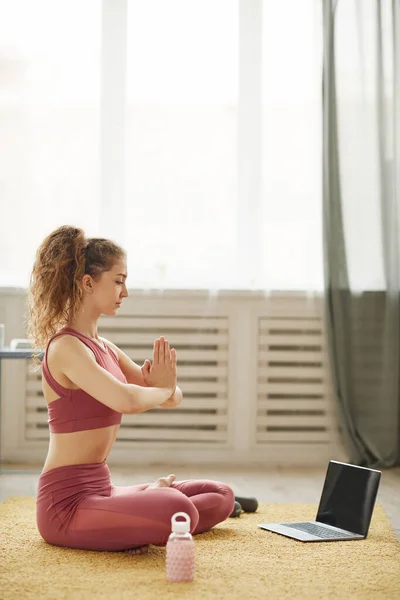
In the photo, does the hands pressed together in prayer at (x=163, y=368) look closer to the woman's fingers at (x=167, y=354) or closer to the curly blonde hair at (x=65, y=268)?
the woman's fingers at (x=167, y=354)

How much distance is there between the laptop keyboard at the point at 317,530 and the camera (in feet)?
8.82

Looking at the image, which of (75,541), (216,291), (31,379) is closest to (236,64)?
(216,291)

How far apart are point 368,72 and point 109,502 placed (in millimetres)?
2591

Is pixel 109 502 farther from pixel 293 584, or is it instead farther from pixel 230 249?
pixel 230 249

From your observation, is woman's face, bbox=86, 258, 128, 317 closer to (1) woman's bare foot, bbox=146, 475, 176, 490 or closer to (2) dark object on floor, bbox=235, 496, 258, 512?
(1) woman's bare foot, bbox=146, 475, 176, 490

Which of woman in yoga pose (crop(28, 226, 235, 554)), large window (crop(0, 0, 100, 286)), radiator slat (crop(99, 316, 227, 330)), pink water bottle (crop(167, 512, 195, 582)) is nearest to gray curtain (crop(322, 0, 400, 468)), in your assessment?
radiator slat (crop(99, 316, 227, 330))

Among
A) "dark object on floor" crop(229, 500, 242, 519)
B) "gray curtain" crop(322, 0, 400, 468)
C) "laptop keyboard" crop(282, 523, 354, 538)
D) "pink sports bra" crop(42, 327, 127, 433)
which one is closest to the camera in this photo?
"pink sports bra" crop(42, 327, 127, 433)

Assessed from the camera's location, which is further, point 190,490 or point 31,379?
point 31,379

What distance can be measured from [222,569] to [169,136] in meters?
2.49

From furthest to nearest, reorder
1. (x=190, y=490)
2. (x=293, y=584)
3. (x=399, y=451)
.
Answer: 1. (x=399, y=451)
2. (x=190, y=490)
3. (x=293, y=584)

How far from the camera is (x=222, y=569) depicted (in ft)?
7.45

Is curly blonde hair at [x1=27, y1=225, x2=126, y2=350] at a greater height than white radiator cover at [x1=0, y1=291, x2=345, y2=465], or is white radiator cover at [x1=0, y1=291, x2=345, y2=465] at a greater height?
curly blonde hair at [x1=27, y1=225, x2=126, y2=350]

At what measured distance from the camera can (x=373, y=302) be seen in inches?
165

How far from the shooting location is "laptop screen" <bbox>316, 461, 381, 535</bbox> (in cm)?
271
